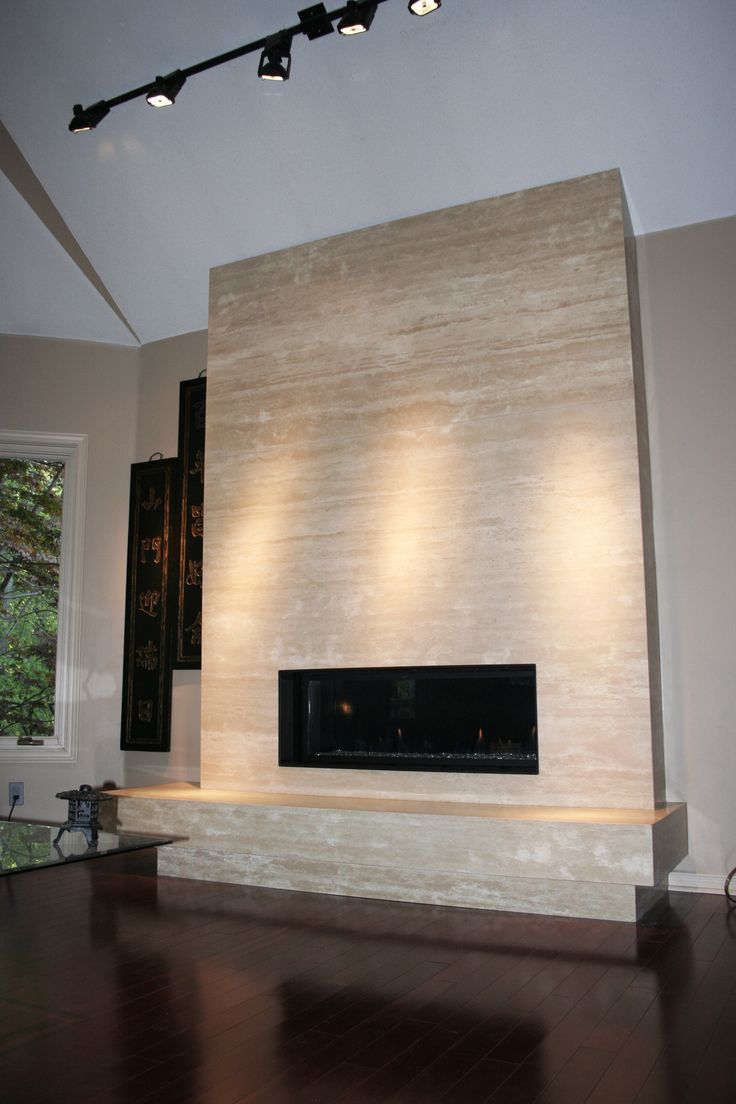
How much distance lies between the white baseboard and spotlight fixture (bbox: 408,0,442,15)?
13.1 ft

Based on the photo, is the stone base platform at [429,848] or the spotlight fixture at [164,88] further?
the spotlight fixture at [164,88]

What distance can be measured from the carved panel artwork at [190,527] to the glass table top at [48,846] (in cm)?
202

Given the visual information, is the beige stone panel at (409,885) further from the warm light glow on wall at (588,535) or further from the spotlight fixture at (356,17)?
the spotlight fixture at (356,17)

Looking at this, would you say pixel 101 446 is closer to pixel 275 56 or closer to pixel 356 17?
pixel 275 56

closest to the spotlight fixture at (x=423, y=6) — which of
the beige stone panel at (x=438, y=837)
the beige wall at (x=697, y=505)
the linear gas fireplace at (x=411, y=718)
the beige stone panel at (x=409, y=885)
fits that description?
the beige wall at (x=697, y=505)

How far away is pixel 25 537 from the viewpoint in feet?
21.4

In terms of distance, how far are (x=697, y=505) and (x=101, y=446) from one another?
13.1ft

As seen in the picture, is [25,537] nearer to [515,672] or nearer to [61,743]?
[61,743]

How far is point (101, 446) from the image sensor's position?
654 centimetres

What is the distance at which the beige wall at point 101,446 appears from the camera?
20.2 feet

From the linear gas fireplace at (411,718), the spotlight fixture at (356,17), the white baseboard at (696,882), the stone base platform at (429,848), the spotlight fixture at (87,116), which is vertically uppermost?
the spotlight fixture at (87,116)

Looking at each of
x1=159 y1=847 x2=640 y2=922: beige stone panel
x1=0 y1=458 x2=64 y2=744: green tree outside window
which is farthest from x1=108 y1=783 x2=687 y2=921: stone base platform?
x1=0 y1=458 x2=64 y2=744: green tree outside window

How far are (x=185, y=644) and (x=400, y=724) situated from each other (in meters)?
1.78

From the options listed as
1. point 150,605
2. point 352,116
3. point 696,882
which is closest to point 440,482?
point 352,116
